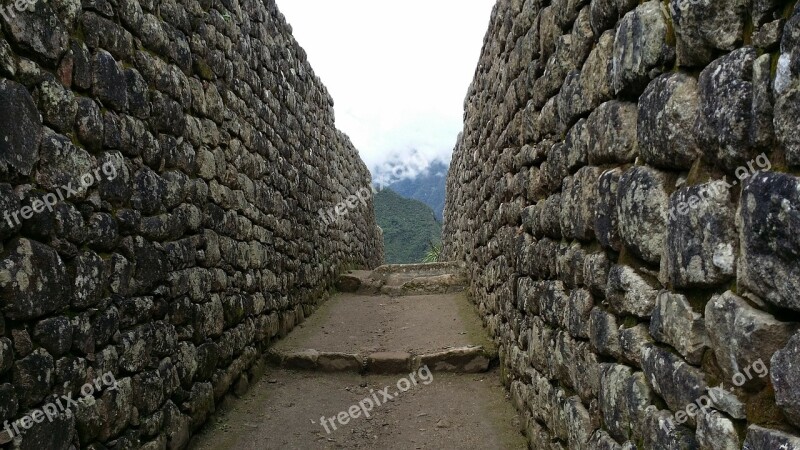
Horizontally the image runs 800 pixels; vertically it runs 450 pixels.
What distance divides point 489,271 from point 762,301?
4167 millimetres

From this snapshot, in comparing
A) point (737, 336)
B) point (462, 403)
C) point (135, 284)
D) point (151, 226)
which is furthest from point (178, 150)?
point (737, 336)

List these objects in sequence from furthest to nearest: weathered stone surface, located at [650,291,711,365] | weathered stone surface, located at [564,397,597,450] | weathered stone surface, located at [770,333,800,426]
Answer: weathered stone surface, located at [564,397,597,450] → weathered stone surface, located at [650,291,711,365] → weathered stone surface, located at [770,333,800,426]

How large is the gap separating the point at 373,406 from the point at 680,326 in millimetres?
3373

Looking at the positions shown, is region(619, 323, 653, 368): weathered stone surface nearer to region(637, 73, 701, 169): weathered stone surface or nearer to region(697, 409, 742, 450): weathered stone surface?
region(697, 409, 742, 450): weathered stone surface

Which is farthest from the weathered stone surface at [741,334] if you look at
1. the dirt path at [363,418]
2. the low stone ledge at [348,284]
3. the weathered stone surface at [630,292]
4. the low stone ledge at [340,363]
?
the low stone ledge at [348,284]

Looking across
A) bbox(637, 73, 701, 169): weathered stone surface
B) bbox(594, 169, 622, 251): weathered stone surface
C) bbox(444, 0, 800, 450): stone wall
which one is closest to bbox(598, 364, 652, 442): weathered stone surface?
bbox(444, 0, 800, 450): stone wall

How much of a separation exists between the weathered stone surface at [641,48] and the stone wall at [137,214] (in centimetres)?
231

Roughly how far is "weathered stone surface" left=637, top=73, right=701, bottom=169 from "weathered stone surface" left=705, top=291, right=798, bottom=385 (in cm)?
44

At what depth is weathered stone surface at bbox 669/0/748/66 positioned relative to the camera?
1313mm

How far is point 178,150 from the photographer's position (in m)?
3.59

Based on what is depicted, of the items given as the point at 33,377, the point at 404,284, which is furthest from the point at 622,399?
the point at 404,284

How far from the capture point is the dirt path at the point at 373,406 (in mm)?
3834

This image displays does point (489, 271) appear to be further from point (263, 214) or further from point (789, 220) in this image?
point (789, 220)

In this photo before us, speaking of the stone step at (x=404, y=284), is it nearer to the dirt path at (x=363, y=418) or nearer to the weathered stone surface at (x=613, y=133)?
the dirt path at (x=363, y=418)
